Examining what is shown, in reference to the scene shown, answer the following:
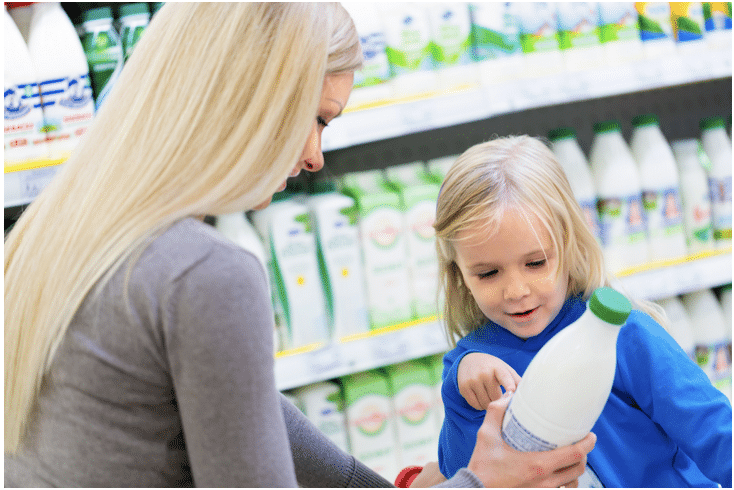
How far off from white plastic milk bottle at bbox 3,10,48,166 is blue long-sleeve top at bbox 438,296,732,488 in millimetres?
888

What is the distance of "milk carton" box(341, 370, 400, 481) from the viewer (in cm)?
143

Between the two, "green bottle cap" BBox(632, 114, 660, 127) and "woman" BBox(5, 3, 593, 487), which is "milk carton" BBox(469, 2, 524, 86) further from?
"woman" BBox(5, 3, 593, 487)

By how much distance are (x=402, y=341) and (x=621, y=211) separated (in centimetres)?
66

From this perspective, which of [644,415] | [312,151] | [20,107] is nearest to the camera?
[312,151]

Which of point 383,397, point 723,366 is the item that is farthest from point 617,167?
point 383,397

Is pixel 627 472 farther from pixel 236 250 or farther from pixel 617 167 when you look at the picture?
pixel 617 167

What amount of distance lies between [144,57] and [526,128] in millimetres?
1386

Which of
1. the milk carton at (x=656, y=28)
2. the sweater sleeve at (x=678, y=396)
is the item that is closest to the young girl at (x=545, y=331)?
the sweater sleeve at (x=678, y=396)

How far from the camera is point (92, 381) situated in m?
0.58

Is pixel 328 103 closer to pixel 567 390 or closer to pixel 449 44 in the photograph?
pixel 567 390

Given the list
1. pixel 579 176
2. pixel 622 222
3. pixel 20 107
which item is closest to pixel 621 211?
pixel 622 222

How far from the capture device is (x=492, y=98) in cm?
130

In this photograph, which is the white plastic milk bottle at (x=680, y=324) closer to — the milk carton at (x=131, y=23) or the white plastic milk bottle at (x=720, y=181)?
the white plastic milk bottle at (x=720, y=181)

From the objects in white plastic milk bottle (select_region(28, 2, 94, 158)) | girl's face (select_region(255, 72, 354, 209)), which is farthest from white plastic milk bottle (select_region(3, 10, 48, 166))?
girl's face (select_region(255, 72, 354, 209))
